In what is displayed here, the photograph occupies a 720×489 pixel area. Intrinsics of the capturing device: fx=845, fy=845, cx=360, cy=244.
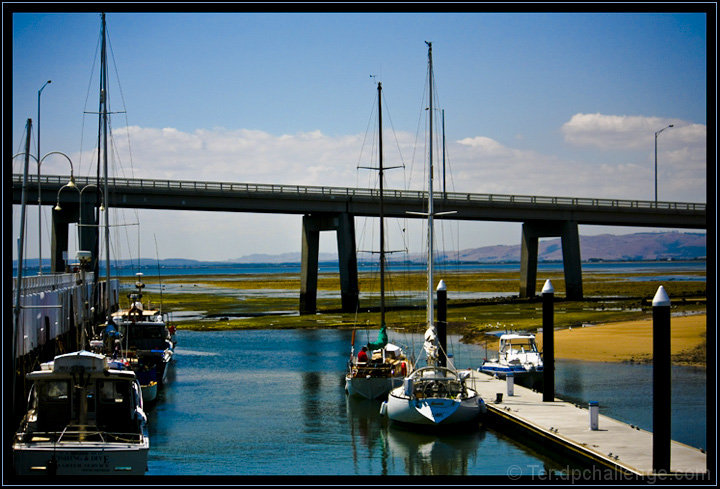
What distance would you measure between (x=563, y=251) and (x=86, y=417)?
88756 mm

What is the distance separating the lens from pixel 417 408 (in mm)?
32094

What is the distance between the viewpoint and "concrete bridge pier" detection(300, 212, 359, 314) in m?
91.7

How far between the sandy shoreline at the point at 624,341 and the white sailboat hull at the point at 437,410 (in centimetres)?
2054

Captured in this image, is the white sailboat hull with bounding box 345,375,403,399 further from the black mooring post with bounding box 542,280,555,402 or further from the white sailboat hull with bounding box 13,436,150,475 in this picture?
the white sailboat hull with bounding box 13,436,150,475

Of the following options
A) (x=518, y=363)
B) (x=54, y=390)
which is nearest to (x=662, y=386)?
(x=54, y=390)

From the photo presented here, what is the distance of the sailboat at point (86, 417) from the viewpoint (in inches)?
899

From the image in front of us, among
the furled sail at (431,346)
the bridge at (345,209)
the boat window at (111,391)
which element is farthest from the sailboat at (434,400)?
the bridge at (345,209)

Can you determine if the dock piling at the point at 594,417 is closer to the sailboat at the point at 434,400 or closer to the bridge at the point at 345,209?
the sailboat at the point at 434,400

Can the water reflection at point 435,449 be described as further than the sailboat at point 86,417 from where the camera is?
Yes

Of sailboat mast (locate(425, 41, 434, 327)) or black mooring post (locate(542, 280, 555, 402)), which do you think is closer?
black mooring post (locate(542, 280, 555, 402))

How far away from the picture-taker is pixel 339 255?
306 feet

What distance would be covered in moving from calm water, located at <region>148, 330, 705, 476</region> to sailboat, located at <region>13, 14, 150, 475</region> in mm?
3134

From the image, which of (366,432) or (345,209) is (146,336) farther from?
(345,209)

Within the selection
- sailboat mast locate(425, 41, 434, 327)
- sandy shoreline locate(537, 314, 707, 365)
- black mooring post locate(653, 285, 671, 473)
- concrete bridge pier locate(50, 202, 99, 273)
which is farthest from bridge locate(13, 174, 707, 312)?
black mooring post locate(653, 285, 671, 473)
